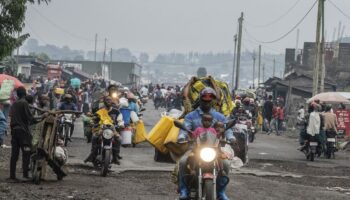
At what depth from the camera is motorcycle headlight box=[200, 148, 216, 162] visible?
9.59 m

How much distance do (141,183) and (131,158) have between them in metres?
5.34

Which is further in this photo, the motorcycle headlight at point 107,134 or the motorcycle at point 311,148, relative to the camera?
the motorcycle at point 311,148

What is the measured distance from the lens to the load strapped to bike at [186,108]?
1327 centimetres

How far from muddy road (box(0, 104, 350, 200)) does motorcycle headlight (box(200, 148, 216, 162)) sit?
333cm

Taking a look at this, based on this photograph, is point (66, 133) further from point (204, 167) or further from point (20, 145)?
point (204, 167)

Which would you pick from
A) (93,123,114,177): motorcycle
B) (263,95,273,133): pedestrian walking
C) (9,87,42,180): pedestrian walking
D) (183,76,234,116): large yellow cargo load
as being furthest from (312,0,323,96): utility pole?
(9,87,42,180): pedestrian walking

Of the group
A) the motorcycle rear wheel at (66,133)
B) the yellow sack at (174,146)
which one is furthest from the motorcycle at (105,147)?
the motorcycle rear wheel at (66,133)

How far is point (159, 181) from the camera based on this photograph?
15.5 m

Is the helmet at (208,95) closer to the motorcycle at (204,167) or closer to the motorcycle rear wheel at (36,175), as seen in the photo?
the motorcycle at (204,167)

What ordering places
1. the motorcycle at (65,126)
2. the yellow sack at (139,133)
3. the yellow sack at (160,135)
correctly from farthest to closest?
the yellow sack at (139,133)
the motorcycle at (65,126)
the yellow sack at (160,135)

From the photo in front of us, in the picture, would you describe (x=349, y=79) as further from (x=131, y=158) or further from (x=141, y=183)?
(x=141, y=183)

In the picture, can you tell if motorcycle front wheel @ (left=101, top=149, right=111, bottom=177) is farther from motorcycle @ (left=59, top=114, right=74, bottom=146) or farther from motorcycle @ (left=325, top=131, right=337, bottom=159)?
motorcycle @ (left=325, top=131, right=337, bottom=159)

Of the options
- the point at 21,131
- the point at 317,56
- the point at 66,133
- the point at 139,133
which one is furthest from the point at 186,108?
the point at 317,56

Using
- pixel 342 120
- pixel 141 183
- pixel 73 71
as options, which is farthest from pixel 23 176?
pixel 73 71
